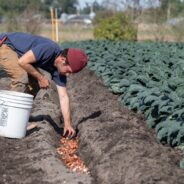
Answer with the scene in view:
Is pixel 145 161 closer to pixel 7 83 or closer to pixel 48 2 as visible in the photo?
pixel 7 83

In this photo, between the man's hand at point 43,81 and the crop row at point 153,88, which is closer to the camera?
the crop row at point 153,88

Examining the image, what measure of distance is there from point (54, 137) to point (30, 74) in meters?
1.03

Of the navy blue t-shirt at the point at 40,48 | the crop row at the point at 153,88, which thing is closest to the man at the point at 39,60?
the navy blue t-shirt at the point at 40,48

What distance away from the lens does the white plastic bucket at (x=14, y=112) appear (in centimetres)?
666

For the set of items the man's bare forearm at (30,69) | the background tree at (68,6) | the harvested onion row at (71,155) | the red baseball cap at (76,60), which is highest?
the red baseball cap at (76,60)

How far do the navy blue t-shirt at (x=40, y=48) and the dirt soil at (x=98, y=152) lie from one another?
33.6 inches

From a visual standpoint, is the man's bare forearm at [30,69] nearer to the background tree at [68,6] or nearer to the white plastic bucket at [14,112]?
the white plastic bucket at [14,112]

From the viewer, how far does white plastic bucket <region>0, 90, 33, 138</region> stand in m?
6.66

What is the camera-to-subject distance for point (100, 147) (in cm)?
627

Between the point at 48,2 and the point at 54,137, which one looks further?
the point at 48,2

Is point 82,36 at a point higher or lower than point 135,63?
lower

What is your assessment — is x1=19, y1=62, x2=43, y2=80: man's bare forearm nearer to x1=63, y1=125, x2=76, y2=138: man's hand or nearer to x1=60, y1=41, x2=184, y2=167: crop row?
x1=63, y1=125, x2=76, y2=138: man's hand

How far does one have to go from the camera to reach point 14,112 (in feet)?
22.0

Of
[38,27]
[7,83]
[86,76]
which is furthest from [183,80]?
[38,27]
